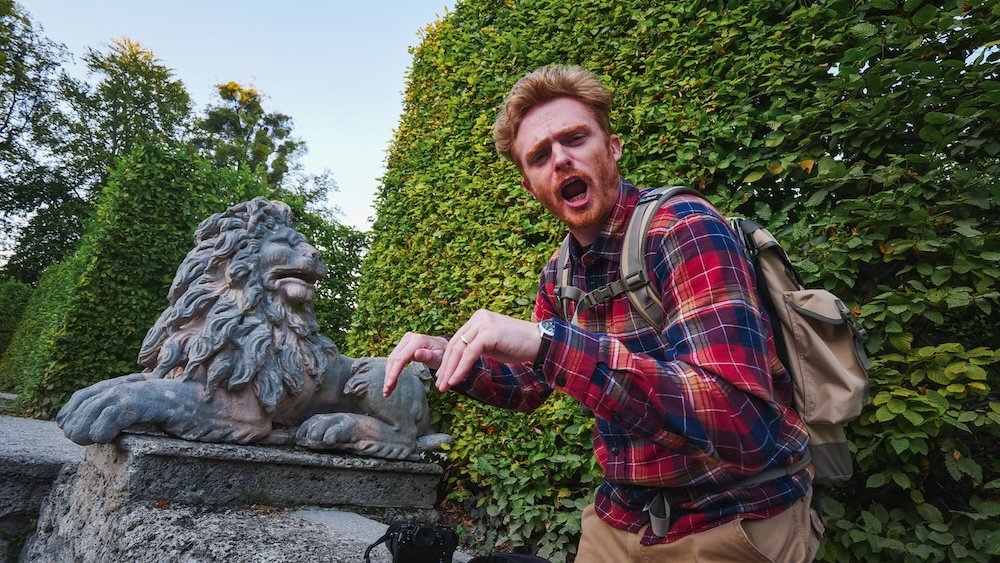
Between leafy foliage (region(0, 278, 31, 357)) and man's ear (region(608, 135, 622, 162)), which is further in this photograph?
leafy foliage (region(0, 278, 31, 357))

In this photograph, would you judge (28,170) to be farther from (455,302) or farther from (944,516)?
(944,516)

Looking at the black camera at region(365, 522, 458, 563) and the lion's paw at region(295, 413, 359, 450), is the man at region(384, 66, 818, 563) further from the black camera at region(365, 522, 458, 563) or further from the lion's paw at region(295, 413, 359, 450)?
the lion's paw at region(295, 413, 359, 450)

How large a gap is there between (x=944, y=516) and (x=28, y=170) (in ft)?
97.4

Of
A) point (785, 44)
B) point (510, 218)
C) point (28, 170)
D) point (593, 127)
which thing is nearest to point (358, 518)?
point (510, 218)

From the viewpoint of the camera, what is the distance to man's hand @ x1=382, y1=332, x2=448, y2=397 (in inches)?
53.9

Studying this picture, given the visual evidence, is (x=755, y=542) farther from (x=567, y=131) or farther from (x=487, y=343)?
(x=567, y=131)

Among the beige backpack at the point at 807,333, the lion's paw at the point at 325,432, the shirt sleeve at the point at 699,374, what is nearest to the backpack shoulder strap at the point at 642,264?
the beige backpack at the point at 807,333

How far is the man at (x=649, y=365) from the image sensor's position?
988 millimetres

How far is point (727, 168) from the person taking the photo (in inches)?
101

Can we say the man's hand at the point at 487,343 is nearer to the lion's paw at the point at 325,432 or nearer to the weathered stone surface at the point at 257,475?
the weathered stone surface at the point at 257,475

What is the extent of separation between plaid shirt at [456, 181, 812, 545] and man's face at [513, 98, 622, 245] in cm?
5

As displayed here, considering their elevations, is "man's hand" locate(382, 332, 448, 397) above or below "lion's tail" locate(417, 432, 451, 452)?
above

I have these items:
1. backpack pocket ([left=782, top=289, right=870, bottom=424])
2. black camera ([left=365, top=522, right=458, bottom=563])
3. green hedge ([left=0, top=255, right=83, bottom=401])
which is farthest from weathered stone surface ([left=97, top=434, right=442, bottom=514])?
green hedge ([left=0, top=255, right=83, bottom=401])

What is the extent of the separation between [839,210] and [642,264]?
1259 millimetres
